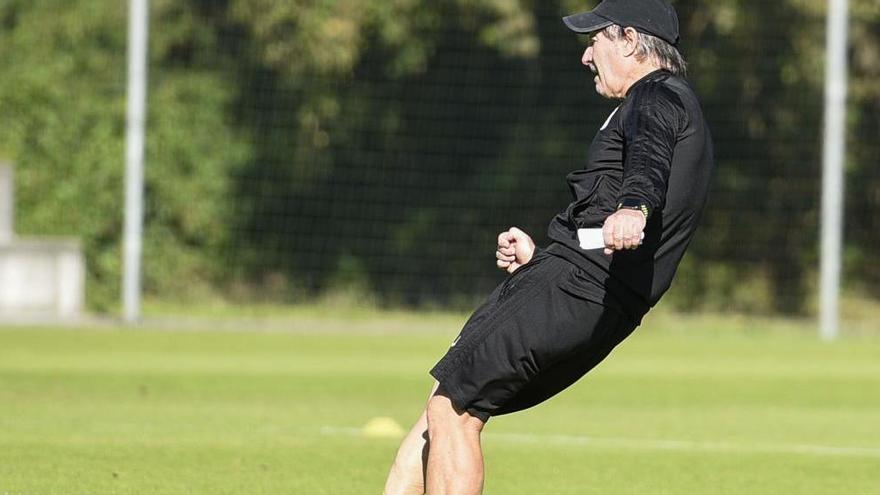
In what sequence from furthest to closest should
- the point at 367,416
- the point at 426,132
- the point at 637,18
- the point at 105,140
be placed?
the point at 426,132
the point at 105,140
the point at 367,416
the point at 637,18

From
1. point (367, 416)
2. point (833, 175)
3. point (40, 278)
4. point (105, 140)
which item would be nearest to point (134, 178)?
point (40, 278)

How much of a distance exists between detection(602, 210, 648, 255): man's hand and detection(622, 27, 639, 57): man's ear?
0.74 meters

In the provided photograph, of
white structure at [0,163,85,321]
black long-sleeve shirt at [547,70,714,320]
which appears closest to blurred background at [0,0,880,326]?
white structure at [0,163,85,321]

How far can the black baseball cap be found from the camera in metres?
5.73

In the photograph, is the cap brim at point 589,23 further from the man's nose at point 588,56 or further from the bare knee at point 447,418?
the bare knee at point 447,418

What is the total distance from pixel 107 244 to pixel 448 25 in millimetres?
6206

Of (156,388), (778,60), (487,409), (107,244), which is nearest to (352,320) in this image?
(107,244)

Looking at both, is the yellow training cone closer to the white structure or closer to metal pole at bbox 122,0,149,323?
metal pole at bbox 122,0,149,323

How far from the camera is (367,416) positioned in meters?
12.0

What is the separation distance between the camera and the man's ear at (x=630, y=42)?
18.9 feet

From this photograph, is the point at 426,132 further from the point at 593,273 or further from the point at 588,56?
the point at 593,273

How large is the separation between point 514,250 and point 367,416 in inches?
244

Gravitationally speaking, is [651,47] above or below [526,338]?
above

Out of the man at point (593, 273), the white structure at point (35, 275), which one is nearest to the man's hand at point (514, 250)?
the man at point (593, 273)
